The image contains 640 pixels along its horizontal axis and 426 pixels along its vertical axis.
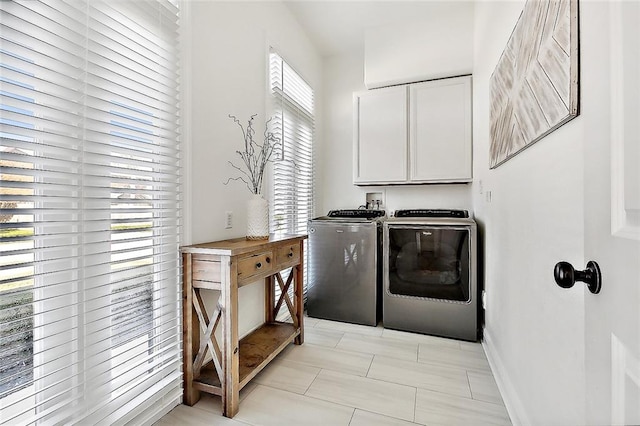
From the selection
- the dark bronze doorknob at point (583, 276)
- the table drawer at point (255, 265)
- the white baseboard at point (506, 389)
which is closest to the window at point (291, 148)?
the table drawer at point (255, 265)

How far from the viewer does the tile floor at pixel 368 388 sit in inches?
58.8

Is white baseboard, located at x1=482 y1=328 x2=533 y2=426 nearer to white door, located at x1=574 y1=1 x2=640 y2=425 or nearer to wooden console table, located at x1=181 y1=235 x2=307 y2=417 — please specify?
white door, located at x1=574 y1=1 x2=640 y2=425

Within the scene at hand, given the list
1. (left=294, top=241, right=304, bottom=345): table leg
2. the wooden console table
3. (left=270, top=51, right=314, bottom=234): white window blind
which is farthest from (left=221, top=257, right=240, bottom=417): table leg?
(left=270, top=51, right=314, bottom=234): white window blind

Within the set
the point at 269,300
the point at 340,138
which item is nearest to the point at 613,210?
the point at 269,300

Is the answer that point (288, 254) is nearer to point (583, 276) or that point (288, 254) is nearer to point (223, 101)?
point (223, 101)

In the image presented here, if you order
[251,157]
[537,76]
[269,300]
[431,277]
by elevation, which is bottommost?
[269,300]

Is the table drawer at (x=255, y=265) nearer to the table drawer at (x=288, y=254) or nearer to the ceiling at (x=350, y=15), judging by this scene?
the table drawer at (x=288, y=254)

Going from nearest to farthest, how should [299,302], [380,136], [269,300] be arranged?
[299,302], [269,300], [380,136]

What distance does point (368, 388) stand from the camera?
1746mm

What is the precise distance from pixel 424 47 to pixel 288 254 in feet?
8.05

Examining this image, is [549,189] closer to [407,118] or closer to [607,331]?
[607,331]

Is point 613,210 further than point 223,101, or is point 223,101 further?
point 223,101

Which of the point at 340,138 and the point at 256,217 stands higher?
the point at 340,138

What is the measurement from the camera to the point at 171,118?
5.07 ft
